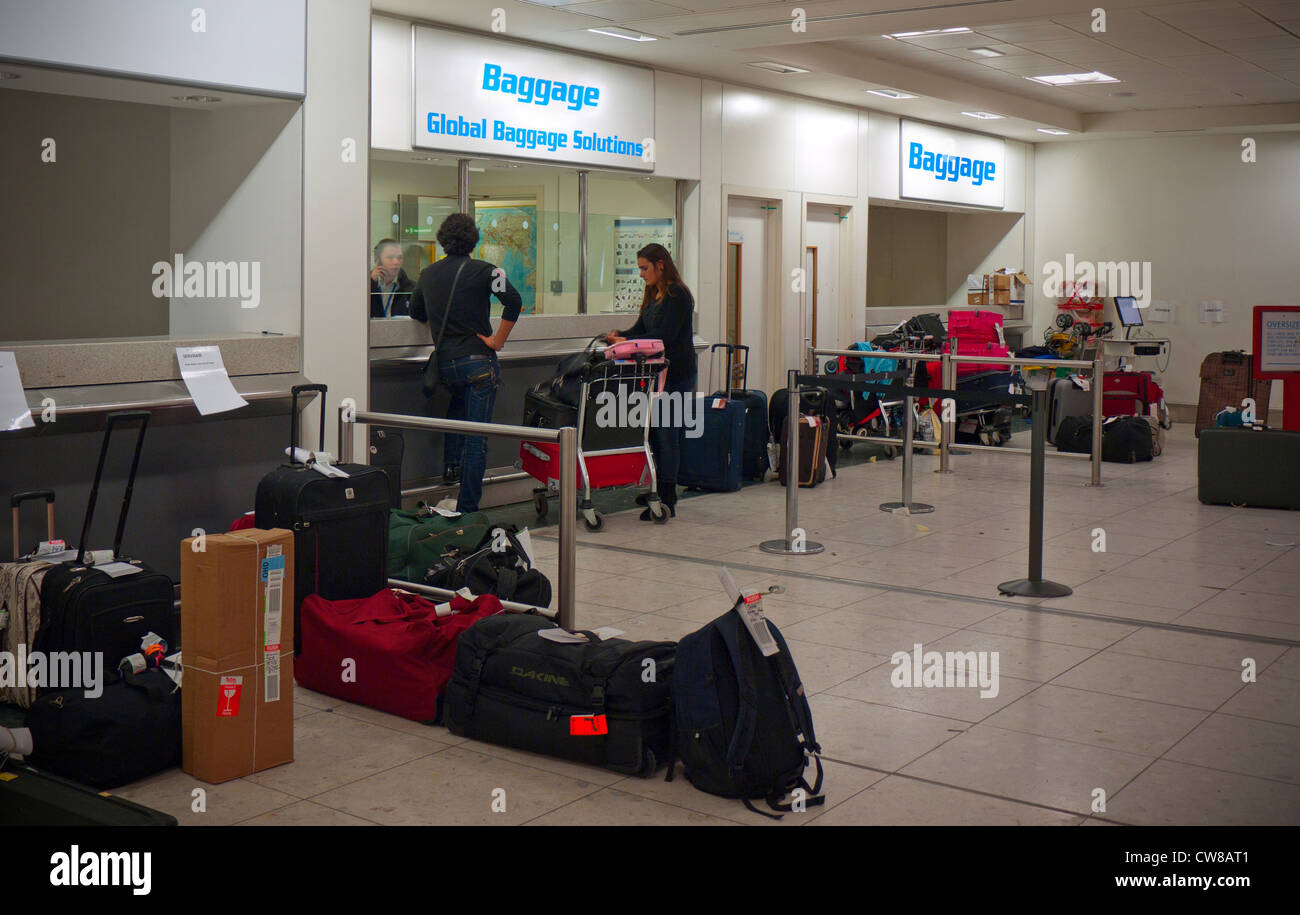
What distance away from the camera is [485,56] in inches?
342

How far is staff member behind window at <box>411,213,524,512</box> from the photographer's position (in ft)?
24.7

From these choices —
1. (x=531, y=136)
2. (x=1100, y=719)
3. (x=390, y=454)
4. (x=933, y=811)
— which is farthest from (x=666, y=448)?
(x=933, y=811)

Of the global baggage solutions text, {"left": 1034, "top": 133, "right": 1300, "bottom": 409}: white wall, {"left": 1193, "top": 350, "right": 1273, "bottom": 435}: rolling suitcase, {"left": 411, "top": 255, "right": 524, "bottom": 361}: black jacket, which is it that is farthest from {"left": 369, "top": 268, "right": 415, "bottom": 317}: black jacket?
{"left": 1034, "top": 133, "right": 1300, "bottom": 409}: white wall

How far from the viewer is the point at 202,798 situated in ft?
11.9

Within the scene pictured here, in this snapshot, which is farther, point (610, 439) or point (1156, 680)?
point (610, 439)

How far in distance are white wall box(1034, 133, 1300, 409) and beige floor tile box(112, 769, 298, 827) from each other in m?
13.6

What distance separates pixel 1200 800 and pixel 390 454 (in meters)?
4.36

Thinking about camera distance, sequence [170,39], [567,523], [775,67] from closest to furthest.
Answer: [567,523] < [170,39] < [775,67]

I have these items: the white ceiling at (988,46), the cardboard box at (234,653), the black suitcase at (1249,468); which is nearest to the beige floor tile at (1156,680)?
the cardboard box at (234,653)

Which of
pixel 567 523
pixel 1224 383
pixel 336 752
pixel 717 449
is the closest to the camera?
pixel 336 752

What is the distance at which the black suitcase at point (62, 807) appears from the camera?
316 centimetres

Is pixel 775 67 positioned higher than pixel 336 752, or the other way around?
pixel 775 67

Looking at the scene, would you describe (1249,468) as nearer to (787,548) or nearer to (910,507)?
(910,507)
